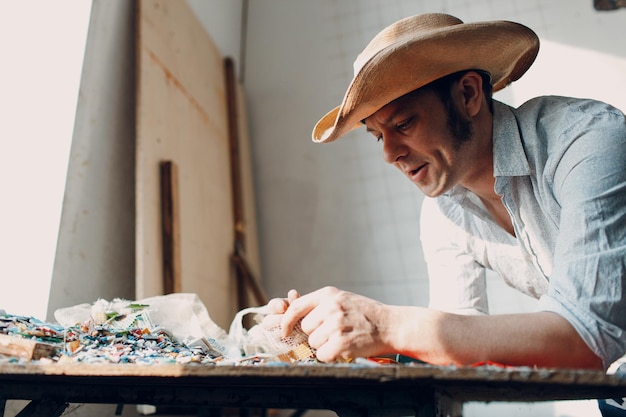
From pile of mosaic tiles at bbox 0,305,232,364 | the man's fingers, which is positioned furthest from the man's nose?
pile of mosaic tiles at bbox 0,305,232,364

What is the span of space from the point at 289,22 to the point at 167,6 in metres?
1.22

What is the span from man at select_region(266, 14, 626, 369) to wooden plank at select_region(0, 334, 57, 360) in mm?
376

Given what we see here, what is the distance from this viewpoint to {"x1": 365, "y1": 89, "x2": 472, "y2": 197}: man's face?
3.91 feet

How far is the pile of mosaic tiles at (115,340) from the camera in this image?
86cm

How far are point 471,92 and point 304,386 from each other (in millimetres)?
806

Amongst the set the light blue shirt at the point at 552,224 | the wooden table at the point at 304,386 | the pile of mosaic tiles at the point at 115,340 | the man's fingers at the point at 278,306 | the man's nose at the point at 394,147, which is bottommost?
the wooden table at the point at 304,386

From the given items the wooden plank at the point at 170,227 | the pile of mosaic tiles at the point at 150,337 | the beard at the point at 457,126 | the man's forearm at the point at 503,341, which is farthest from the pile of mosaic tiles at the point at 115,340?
the wooden plank at the point at 170,227

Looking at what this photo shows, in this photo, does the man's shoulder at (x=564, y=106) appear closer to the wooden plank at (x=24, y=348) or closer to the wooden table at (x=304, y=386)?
the wooden table at (x=304, y=386)

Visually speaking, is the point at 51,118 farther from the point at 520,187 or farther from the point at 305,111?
the point at 305,111

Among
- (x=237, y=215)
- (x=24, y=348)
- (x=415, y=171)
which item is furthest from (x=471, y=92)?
(x=237, y=215)

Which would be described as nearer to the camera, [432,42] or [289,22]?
[432,42]

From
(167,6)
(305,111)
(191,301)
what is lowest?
(191,301)

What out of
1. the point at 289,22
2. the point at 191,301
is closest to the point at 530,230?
the point at 191,301

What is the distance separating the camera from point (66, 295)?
1.73 metres
